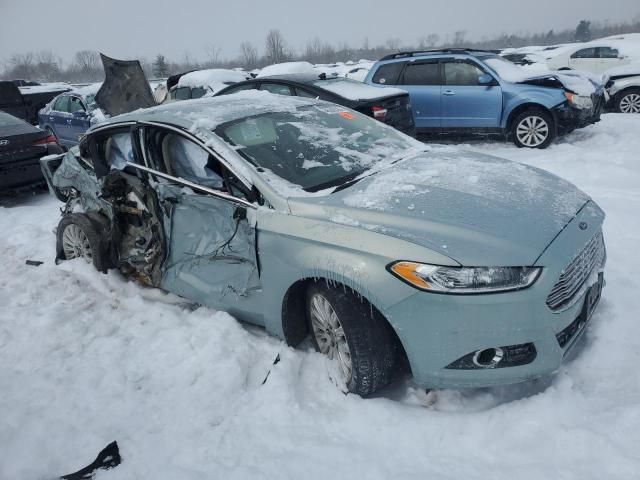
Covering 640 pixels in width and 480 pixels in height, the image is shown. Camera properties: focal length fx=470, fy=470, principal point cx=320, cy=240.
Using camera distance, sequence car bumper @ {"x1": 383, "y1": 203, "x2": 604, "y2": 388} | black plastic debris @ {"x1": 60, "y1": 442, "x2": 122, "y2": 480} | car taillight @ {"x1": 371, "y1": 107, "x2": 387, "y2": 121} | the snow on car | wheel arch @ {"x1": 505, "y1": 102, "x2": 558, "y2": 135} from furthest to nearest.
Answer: the snow on car → wheel arch @ {"x1": 505, "y1": 102, "x2": 558, "y2": 135} → car taillight @ {"x1": 371, "y1": 107, "x2": 387, "y2": 121} → black plastic debris @ {"x1": 60, "y1": 442, "x2": 122, "y2": 480} → car bumper @ {"x1": 383, "y1": 203, "x2": 604, "y2": 388}

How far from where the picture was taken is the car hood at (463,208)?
2.24 metres

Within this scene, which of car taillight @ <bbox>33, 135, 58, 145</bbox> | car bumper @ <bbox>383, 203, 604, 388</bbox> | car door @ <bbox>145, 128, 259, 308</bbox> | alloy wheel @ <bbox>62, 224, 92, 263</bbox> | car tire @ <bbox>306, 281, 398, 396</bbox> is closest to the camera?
car bumper @ <bbox>383, 203, 604, 388</bbox>

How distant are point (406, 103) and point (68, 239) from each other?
5.27 metres

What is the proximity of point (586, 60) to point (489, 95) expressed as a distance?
21.5 feet

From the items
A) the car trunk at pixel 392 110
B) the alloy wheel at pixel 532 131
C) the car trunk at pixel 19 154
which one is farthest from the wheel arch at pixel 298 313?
the alloy wheel at pixel 532 131

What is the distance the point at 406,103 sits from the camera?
745 cm

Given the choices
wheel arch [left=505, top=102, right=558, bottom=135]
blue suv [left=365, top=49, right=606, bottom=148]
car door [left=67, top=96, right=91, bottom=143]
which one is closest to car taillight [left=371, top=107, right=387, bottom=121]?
blue suv [left=365, top=49, right=606, bottom=148]

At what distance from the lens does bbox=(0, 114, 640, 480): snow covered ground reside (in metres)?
2.19

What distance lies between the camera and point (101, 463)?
2334 mm

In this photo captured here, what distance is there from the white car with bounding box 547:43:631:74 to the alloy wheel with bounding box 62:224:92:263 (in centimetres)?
1264

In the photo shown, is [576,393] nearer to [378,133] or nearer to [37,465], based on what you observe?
[378,133]

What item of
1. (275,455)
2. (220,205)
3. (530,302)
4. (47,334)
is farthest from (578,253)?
(47,334)

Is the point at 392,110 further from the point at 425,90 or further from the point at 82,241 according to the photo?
the point at 82,241

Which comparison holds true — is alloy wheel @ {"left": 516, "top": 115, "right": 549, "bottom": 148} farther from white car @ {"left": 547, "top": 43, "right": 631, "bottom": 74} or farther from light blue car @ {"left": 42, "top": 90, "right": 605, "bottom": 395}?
white car @ {"left": 547, "top": 43, "right": 631, "bottom": 74}
